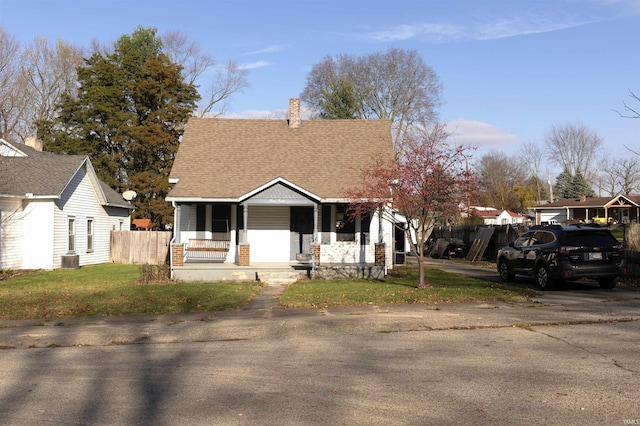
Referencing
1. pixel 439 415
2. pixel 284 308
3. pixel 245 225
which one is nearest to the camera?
pixel 439 415

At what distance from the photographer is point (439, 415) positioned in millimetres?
5559

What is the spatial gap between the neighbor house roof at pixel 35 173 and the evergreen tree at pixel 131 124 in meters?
8.66

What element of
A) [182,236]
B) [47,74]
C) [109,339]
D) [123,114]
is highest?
[47,74]

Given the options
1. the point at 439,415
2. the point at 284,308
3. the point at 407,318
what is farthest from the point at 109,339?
the point at 439,415

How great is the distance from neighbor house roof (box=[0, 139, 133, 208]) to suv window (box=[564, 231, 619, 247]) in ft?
62.7

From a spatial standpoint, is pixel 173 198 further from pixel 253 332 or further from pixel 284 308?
→ pixel 253 332

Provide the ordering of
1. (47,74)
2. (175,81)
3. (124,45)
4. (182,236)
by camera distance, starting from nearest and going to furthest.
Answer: (182,236)
(175,81)
(124,45)
(47,74)

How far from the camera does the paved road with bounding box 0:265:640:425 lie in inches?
226

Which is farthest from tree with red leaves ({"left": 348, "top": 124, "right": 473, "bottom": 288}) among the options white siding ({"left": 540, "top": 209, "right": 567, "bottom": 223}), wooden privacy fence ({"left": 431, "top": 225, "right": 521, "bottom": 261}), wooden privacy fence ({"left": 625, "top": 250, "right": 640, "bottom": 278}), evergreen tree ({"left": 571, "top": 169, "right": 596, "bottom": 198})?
evergreen tree ({"left": 571, "top": 169, "right": 596, "bottom": 198})

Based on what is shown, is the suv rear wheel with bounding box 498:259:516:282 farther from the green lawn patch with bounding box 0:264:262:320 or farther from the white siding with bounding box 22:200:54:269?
the white siding with bounding box 22:200:54:269

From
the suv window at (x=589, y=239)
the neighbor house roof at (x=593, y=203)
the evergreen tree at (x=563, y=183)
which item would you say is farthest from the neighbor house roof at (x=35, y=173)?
the evergreen tree at (x=563, y=183)

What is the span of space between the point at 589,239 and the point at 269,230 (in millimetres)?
11665

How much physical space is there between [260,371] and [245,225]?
13.4 m

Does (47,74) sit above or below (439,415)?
above
